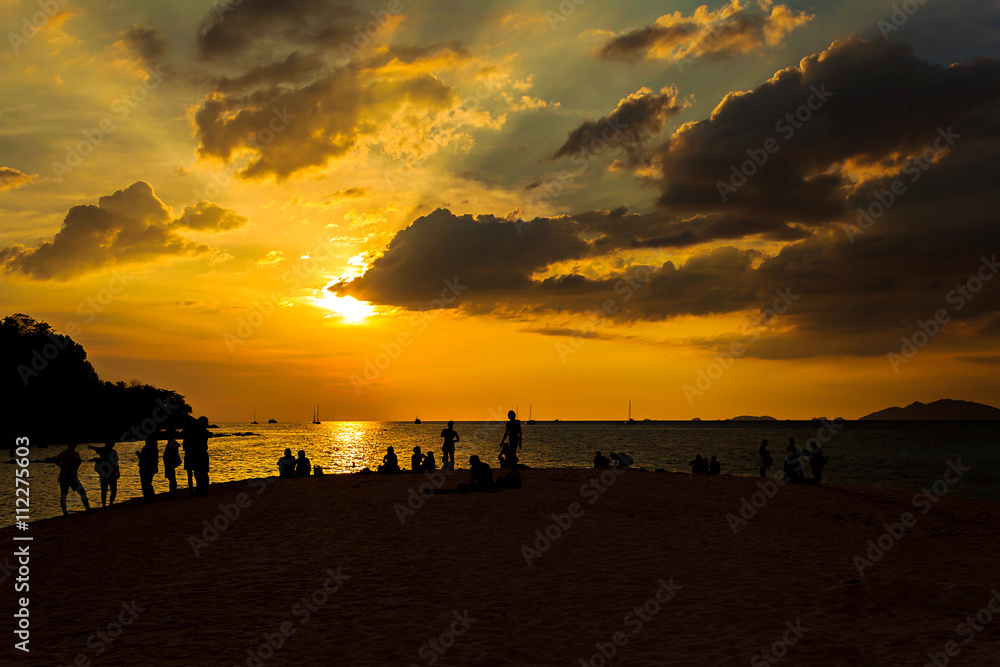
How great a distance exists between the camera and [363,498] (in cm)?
2091

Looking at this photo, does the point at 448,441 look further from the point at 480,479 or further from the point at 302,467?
the point at 302,467

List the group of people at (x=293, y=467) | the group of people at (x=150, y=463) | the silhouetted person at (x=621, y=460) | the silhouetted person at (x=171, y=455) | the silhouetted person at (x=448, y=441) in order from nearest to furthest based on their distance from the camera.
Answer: the group of people at (x=150, y=463) → the silhouetted person at (x=171, y=455) → the silhouetted person at (x=448, y=441) → the group of people at (x=293, y=467) → the silhouetted person at (x=621, y=460)

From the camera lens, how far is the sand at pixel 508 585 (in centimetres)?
809

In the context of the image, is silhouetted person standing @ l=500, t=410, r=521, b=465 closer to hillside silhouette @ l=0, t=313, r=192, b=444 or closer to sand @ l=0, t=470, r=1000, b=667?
sand @ l=0, t=470, r=1000, b=667

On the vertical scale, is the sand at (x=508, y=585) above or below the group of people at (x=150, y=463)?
below

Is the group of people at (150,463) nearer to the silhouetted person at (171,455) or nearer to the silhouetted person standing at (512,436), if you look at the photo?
the silhouetted person at (171,455)

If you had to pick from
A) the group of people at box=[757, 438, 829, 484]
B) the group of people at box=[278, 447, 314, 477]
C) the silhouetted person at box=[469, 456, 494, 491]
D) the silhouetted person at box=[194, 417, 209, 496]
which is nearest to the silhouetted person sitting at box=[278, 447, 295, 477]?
the group of people at box=[278, 447, 314, 477]

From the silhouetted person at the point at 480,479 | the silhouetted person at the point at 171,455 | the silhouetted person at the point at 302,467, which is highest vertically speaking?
the silhouetted person at the point at 171,455

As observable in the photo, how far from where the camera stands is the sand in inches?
319

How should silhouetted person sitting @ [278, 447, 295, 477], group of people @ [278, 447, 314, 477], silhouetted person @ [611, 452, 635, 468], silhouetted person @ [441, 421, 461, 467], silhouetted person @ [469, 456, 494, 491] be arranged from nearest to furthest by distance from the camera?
silhouetted person @ [469, 456, 494, 491], silhouetted person @ [441, 421, 461, 467], silhouetted person sitting @ [278, 447, 295, 477], group of people @ [278, 447, 314, 477], silhouetted person @ [611, 452, 635, 468]

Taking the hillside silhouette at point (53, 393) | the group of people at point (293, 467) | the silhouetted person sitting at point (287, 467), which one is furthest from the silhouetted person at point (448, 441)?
the hillside silhouette at point (53, 393)

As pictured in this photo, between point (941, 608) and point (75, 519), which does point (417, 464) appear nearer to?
point (75, 519)

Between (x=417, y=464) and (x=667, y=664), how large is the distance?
24.2 meters

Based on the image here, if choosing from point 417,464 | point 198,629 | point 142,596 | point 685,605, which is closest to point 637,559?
point 685,605
